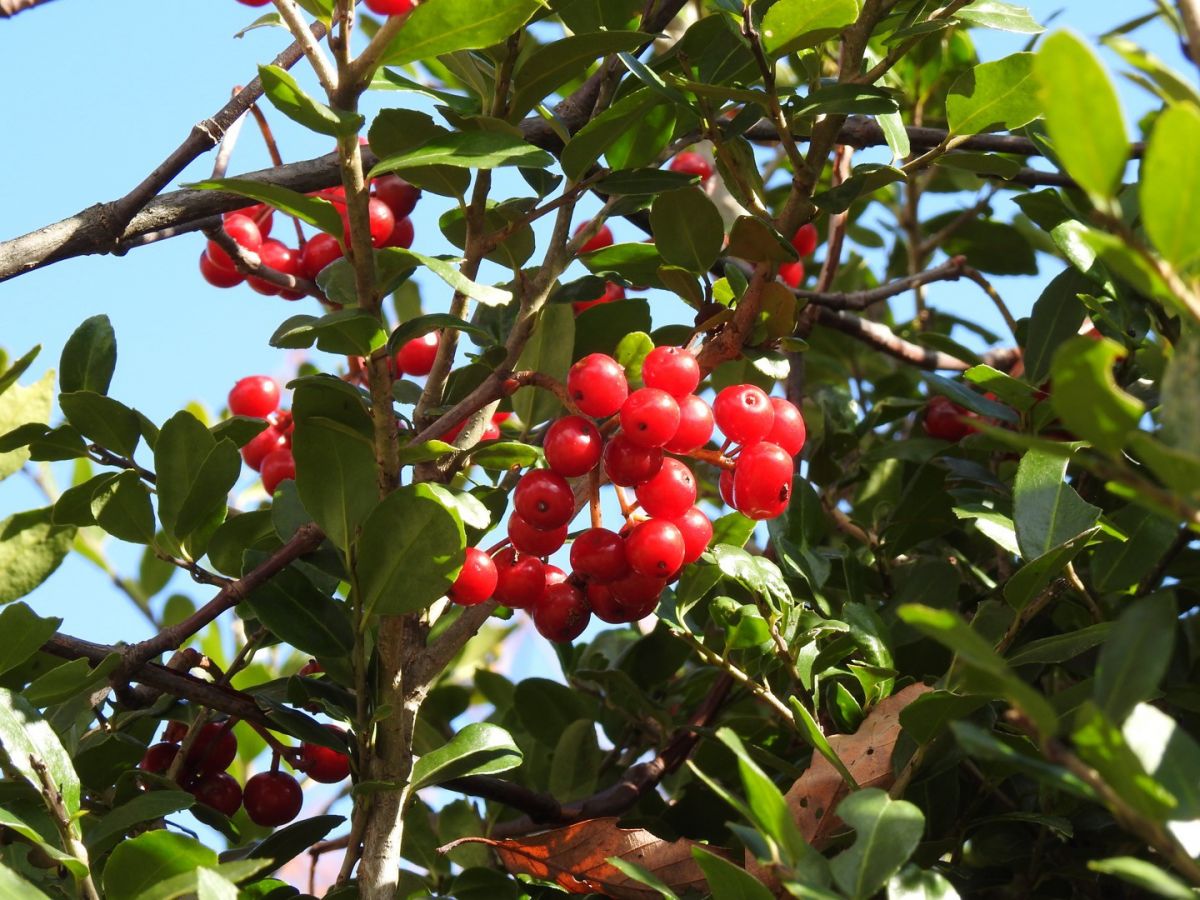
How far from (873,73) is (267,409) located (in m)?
0.99

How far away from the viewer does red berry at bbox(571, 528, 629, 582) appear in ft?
4.16

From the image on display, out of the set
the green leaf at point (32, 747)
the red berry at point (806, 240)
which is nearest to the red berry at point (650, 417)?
the green leaf at point (32, 747)

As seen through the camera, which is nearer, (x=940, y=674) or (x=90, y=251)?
(x=90, y=251)

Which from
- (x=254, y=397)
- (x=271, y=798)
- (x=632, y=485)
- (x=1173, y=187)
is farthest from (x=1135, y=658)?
(x=254, y=397)

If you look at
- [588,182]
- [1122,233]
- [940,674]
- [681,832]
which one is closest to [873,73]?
[588,182]

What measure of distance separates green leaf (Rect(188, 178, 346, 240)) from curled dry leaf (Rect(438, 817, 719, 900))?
23.7 inches

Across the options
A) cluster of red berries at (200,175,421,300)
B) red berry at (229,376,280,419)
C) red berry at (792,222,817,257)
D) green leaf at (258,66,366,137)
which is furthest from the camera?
red berry at (792,222,817,257)

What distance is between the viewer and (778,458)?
1246 millimetres

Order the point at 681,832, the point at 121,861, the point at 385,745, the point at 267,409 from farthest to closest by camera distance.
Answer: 1. the point at 267,409
2. the point at 681,832
3. the point at 385,745
4. the point at 121,861

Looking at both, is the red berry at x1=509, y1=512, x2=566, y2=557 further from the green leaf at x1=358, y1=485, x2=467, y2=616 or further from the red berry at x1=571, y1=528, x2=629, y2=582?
the green leaf at x1=358, y1=485, x2=467, y2=616

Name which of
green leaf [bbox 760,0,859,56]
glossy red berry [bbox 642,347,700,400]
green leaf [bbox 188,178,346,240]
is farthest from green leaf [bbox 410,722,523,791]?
green leaf [bbox 760,0,859,56]

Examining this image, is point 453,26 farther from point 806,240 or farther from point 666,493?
point 806,240

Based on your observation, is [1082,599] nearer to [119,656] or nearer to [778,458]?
[778,458]

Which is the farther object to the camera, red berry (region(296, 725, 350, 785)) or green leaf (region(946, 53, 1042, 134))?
red berry (region(296, 725, 350, 785))
